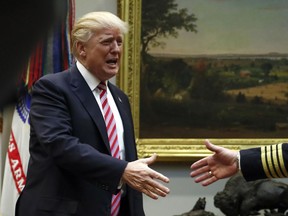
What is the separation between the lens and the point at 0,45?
41 centimetres

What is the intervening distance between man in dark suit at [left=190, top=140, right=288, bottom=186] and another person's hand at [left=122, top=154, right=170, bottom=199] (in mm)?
240

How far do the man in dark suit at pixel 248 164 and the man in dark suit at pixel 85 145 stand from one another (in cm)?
27

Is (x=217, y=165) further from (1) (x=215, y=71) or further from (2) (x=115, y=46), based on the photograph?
(1) (x=215, y=71)

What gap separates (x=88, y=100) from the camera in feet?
9.46

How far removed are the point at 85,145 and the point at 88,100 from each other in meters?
0.26

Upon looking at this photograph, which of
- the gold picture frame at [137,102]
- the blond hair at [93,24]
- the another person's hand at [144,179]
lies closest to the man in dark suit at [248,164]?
the another person's hand at [144,179]

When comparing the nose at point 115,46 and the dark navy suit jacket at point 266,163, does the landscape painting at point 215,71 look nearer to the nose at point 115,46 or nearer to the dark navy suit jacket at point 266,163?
the nose at point 115,46

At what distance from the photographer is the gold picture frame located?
5652 mm

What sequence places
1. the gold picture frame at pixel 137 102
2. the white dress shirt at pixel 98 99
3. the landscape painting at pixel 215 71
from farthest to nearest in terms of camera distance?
the landscape painting at pixel 215 71 → the gold picture frame at pixel 137 102 → the white dress shirt at pixel 98 99

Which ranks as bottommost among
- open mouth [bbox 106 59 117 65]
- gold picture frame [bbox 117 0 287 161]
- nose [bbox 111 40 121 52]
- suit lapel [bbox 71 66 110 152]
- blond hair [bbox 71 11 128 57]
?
gold picture frame [bbox 117 0 287 161]

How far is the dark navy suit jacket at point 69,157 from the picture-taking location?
269 centimetres

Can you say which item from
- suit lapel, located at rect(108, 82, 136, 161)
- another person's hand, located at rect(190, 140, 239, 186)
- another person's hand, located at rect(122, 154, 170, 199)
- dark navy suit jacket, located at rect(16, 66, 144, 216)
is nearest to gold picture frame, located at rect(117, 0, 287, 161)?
suit lapel, located at rect(108, 82, 136, 161)

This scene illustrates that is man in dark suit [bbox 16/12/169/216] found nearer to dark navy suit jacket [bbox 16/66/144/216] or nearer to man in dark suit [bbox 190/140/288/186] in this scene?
dark navy suit jacket [bbox 16/66/144/216]

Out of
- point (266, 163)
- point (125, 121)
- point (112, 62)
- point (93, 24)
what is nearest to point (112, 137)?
point (125, 121)
